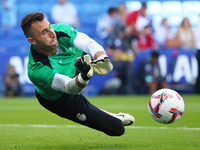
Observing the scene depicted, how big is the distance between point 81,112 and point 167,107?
120 cm

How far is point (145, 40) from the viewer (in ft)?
56.2

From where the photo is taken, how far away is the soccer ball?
20.1 ft

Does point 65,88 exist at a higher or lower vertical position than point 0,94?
higher

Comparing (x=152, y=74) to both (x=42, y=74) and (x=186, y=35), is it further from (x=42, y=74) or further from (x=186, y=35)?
(x=42, y=74)

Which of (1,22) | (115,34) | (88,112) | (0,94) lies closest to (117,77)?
(115,34)

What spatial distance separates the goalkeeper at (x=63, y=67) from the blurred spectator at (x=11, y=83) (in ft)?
32.8

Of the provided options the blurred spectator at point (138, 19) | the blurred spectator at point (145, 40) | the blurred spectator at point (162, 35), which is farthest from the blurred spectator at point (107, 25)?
the blurred spectator at point (162, 35)

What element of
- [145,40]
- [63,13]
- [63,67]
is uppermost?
[63,67]

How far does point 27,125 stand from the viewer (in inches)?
335

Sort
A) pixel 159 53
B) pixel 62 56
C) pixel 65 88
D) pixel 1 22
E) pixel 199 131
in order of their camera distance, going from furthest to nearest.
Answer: pixel 1 22
pixel 159 53
pixel 199 131
pixel 62 56
pixel 65 88

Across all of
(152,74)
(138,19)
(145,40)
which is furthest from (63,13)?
(152,74)

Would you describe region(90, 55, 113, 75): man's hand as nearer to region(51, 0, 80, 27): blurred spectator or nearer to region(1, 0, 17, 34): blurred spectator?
region(51, 0, 80, 27): blurred spectator

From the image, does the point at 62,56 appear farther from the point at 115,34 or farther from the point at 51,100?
the point at 115,34

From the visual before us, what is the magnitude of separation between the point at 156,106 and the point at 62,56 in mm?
1557
